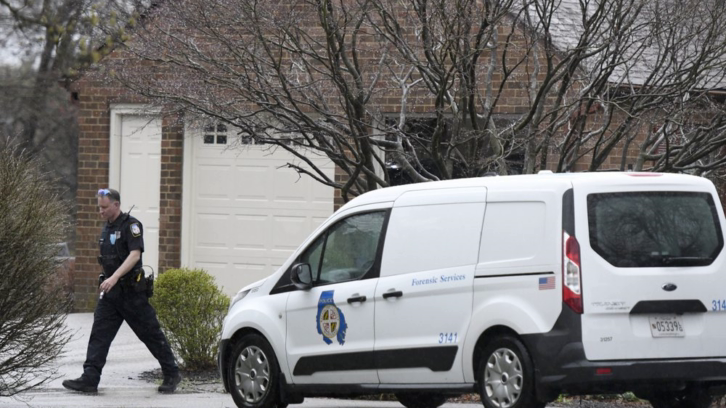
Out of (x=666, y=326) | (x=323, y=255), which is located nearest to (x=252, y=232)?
(x=323, y=255)

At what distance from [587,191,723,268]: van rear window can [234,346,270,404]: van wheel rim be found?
3069 mm

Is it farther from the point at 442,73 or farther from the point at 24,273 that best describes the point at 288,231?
the point at 24,273

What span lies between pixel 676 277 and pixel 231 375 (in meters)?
3.71

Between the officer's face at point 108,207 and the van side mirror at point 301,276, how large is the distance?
8.14ft

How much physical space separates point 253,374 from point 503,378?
2.50 meters

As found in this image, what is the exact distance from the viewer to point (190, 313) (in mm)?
12133

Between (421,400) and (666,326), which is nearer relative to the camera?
(666,326)

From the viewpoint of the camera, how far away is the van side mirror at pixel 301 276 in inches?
372

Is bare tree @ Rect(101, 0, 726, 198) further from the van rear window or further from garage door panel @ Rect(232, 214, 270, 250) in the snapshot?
garage door panel @ Rect(232, 214, 270, 250)

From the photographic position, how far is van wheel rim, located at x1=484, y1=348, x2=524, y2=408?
25.7 ft

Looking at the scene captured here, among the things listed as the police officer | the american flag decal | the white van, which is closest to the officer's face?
the police officer

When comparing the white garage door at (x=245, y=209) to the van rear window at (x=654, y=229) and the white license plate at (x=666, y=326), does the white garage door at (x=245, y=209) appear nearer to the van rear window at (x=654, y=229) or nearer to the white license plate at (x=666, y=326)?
the van rear window at (x=654, y=229)

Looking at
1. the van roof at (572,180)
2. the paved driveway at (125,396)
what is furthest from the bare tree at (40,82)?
the van roof at (572,180)

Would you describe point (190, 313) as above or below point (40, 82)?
below
